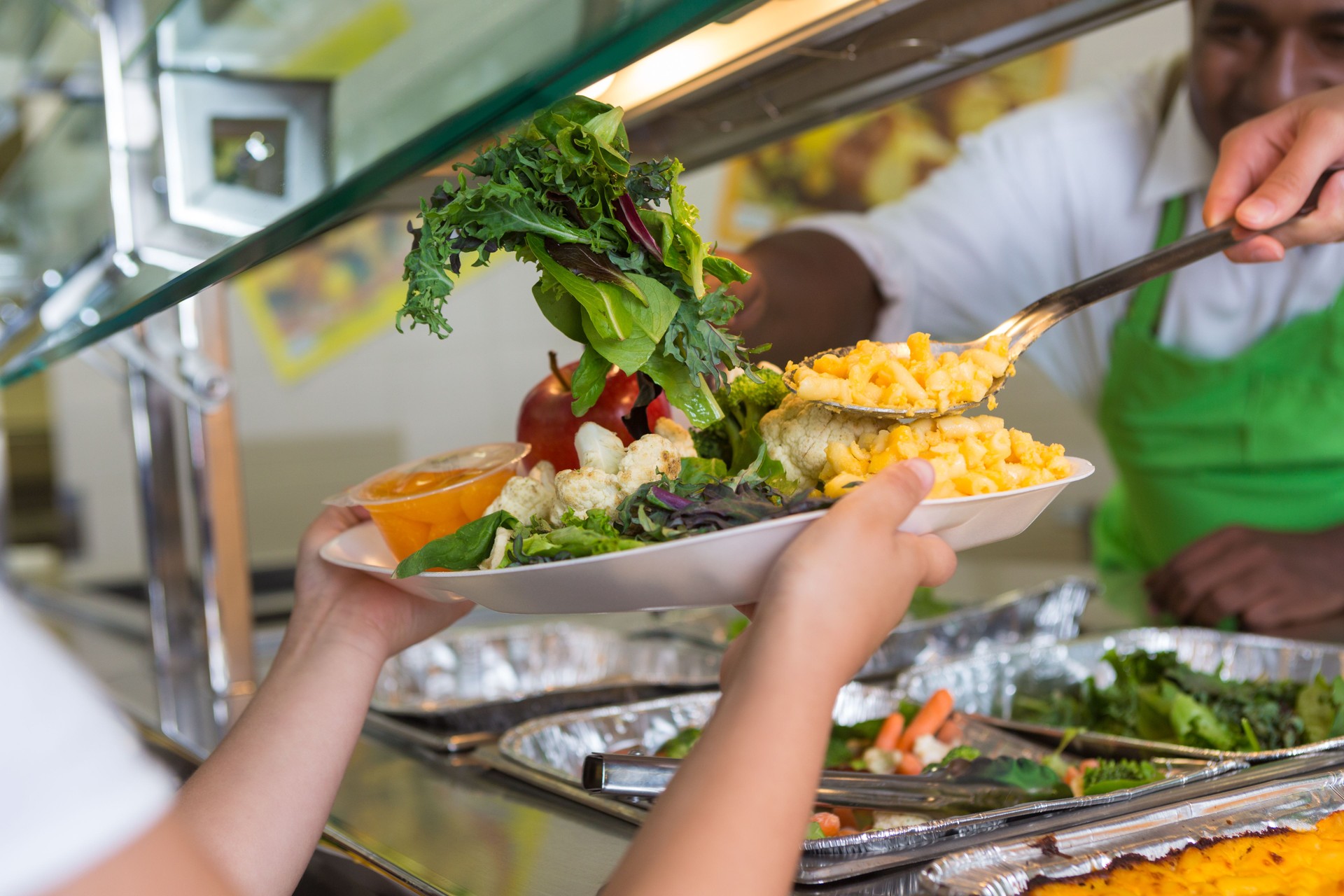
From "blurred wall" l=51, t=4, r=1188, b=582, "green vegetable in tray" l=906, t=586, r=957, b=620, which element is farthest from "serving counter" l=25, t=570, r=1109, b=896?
"blurred wall" l=51, t=4, r=1188, b=582

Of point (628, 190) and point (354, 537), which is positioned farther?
point (354, 537)

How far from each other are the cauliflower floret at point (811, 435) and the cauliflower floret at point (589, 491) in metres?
0.12

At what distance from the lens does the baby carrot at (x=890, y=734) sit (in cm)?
106

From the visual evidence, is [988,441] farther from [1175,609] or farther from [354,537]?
[1175,609]

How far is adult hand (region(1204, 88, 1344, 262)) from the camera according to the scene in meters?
1.10

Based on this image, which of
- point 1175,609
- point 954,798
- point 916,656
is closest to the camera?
point 954,798

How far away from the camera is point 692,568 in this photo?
66 cm

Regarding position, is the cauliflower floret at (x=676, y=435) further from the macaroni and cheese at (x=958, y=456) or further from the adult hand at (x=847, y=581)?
the adult hand at (x=847, y=581)

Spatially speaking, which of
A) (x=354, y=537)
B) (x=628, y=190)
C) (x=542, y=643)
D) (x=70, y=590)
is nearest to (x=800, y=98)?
(x=628, y=190)

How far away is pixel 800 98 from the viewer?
1.22 meters

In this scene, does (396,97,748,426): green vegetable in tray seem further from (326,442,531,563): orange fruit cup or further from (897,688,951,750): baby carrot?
(897,688,951,750): baby carrot

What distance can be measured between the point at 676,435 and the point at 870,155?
2.96 m

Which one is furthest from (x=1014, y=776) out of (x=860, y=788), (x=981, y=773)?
(x=860, y=788)

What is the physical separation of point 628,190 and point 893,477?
0.86 ft
